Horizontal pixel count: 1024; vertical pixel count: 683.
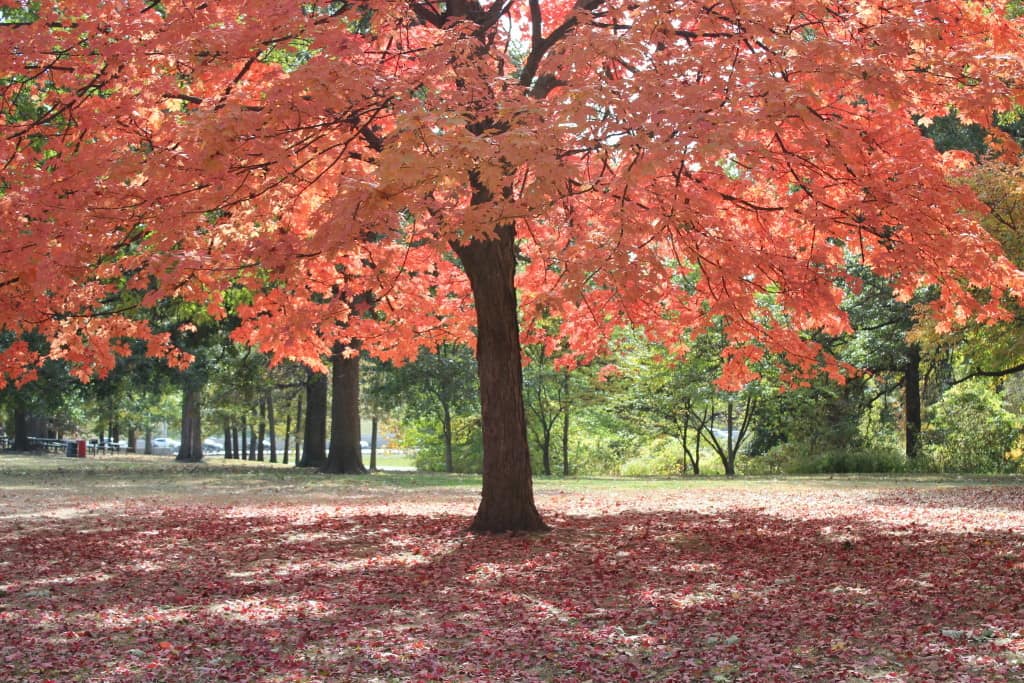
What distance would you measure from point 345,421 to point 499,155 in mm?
17673

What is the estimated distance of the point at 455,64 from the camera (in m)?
9.00

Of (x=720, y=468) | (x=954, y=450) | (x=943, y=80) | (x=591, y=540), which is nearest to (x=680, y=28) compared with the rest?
(x=943, y=80)

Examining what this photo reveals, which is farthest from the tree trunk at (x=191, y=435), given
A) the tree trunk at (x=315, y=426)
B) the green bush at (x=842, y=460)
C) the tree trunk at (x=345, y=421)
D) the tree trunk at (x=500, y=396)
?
the tree trunk at (x=500, y=396)

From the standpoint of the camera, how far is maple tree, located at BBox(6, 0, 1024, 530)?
743 centimetres

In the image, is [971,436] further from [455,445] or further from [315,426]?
[455,445]

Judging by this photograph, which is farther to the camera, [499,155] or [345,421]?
[345,421]

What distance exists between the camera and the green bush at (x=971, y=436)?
25.4 meters

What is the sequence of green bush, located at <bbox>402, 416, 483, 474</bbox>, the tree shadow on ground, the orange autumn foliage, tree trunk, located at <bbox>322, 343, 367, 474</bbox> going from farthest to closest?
green bush, located at <bbox>402, 416, 483, 474</bbox>
tree trunk, located at <bbox>322, 343, 367, 474</bbox>
the orange autumn foliage
the tree shadow on ground

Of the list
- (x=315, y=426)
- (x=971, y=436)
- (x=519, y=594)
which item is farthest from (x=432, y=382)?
(x=519, y=594)

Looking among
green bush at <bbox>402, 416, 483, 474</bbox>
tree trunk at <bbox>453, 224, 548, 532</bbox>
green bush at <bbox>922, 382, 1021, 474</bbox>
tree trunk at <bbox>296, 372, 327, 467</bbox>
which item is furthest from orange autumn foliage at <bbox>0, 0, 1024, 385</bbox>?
green bush at <bbox>402, 416, 483, 474</bbox>

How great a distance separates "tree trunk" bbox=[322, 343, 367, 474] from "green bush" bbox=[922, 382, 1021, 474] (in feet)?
49.4

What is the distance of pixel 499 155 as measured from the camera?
7.23 meters

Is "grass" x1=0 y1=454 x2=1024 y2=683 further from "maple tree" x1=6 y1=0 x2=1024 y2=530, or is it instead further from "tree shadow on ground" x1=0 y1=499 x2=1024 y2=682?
"maple tree" x1=6 y1=0 x2=1024 y2=530

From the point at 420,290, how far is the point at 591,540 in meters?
5.31
